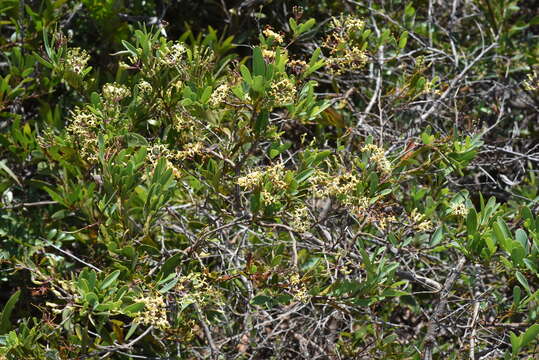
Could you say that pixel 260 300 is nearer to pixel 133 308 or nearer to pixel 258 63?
pixel 133 308

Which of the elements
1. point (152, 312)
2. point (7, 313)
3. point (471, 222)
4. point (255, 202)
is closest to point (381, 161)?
point (471, 222)

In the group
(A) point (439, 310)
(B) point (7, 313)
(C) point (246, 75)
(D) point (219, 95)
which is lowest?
(A) point (439, 310)

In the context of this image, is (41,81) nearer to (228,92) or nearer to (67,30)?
(67,30)

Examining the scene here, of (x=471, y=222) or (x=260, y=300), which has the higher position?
(x=471, y=222)

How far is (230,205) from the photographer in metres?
2.44

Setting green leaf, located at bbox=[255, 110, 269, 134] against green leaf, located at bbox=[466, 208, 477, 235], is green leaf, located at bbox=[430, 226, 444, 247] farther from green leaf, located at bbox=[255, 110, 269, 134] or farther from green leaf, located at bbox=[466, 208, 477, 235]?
green leaf, located at bbox=[255, 110, 269, 134]

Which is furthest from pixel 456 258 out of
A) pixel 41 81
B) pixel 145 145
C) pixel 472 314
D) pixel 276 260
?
pixel 41 81

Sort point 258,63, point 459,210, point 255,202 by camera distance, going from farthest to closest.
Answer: point 459,210 < point 255,202 < point 258,63

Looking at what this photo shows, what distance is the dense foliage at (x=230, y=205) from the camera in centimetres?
209

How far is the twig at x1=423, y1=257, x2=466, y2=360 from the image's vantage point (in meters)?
2.43

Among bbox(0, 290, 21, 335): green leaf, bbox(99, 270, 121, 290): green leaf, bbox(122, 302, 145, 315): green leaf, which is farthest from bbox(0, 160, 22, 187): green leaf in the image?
bbox(122, 302, 145, 315): green leaf

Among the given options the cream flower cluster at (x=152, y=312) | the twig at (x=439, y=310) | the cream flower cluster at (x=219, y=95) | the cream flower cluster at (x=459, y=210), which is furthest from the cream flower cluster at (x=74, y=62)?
the twig at (x=439, y=310)

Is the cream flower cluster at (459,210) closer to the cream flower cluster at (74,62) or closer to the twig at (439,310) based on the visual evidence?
the twig at (439,310)

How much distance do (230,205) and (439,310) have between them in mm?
902
